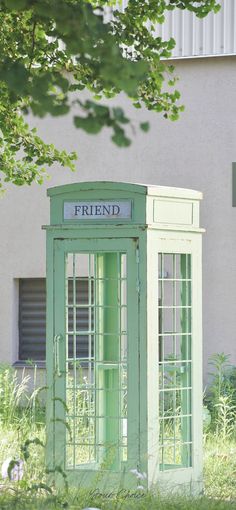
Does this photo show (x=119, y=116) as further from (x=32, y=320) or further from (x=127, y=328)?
(x=32, y=320)

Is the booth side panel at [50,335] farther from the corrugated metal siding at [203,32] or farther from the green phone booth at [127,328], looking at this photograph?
the corrugated metal siding at [203,32]

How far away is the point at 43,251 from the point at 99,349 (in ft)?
19.1

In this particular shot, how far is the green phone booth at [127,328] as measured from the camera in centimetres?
808

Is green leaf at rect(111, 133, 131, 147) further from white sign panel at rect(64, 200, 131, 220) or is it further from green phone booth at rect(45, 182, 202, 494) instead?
white sign panel at rect(64, 200, 131, 220)

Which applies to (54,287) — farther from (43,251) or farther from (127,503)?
(43,251)

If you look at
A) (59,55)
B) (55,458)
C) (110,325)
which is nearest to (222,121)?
(59,55)

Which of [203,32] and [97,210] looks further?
[203,32]

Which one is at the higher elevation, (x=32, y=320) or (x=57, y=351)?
(x=32, y=320)

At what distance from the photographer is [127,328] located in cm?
812

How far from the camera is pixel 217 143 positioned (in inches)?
540

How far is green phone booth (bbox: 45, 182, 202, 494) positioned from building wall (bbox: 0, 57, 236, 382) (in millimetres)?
4762

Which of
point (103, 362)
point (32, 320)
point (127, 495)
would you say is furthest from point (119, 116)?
point (32, 320)

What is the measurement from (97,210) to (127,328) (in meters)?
0.82

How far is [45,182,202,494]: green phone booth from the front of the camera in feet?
26.5
